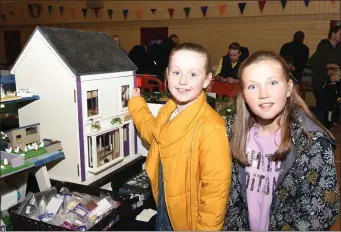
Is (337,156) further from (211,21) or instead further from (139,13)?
(139,13)

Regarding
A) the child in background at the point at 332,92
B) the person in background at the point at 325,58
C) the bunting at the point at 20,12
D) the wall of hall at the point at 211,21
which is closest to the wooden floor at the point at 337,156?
the child in background at the point at 332,92

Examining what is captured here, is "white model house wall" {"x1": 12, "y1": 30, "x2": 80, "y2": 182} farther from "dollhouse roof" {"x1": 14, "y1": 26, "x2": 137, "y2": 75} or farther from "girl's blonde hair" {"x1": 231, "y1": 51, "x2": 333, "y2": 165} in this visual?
"girl's blonde hair" {"x1": 231, "y1": 51, "x2": 333, "y2": 165}

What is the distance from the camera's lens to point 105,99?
1.56 meters

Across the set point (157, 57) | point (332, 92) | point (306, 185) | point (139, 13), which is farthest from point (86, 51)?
point (139, 13)

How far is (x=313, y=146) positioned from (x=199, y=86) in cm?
41

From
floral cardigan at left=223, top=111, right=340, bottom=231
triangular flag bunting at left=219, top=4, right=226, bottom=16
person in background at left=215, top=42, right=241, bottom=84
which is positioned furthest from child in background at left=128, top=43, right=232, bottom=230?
→ triangular flag bunting at left=219, top=4, right=226, bottom=16

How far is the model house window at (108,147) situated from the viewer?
156cm

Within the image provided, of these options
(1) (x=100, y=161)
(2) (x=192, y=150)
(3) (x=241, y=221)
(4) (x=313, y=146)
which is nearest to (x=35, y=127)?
(1) (x=100, y=161)

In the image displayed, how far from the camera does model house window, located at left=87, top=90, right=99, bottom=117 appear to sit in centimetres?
147

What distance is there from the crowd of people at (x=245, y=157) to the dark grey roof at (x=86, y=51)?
0.44 metres

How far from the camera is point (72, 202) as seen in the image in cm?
134

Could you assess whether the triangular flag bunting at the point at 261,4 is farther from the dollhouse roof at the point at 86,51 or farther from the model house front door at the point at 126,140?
the model house front door at the point at 126,140

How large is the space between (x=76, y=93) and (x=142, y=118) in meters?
0.30

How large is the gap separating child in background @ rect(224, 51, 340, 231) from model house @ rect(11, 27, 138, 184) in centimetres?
68
